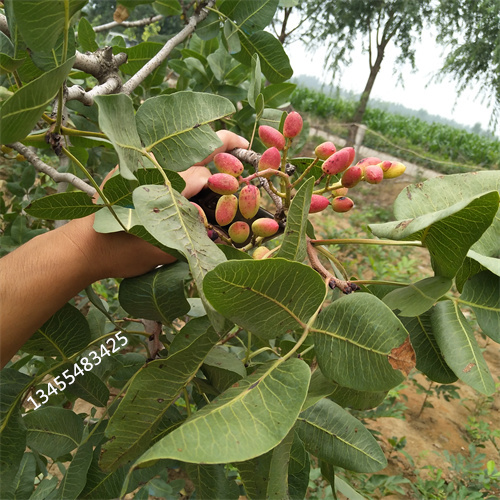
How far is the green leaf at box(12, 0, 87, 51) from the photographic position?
1.16 ft

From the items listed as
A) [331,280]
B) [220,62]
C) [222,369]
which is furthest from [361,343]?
[220,62]

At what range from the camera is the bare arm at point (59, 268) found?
59 centimetres

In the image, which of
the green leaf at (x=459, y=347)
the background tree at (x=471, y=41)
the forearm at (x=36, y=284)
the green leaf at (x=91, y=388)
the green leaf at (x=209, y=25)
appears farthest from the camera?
the background tree at (x=471, y=41)

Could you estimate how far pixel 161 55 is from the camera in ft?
2.68

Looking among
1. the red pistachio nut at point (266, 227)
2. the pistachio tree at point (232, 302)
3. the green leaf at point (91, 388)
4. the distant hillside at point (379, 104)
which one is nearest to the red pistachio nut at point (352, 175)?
the pistachio tree at point (232, 302)

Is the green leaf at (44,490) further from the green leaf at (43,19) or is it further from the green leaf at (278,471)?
the green leaf at (43,19)

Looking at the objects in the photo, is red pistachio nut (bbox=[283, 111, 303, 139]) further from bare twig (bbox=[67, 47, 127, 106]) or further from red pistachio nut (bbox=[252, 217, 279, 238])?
bare twig (bbox=[67, 47, 127, 106])

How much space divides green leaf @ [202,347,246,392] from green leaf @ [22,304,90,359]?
0.22 metres

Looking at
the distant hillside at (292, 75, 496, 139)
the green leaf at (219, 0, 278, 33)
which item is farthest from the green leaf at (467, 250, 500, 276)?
the distant hillside at (292, 75, 496, 139)

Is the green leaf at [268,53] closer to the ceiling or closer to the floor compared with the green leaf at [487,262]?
closer to the ceiling

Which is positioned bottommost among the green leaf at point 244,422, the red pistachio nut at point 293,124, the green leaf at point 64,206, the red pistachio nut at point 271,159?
the green leaf at point 244,422

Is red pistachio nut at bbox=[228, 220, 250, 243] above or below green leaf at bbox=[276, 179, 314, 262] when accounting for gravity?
below

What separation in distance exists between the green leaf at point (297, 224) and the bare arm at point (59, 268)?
24cm

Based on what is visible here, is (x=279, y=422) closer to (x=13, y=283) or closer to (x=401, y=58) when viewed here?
(x=13, y=283)
